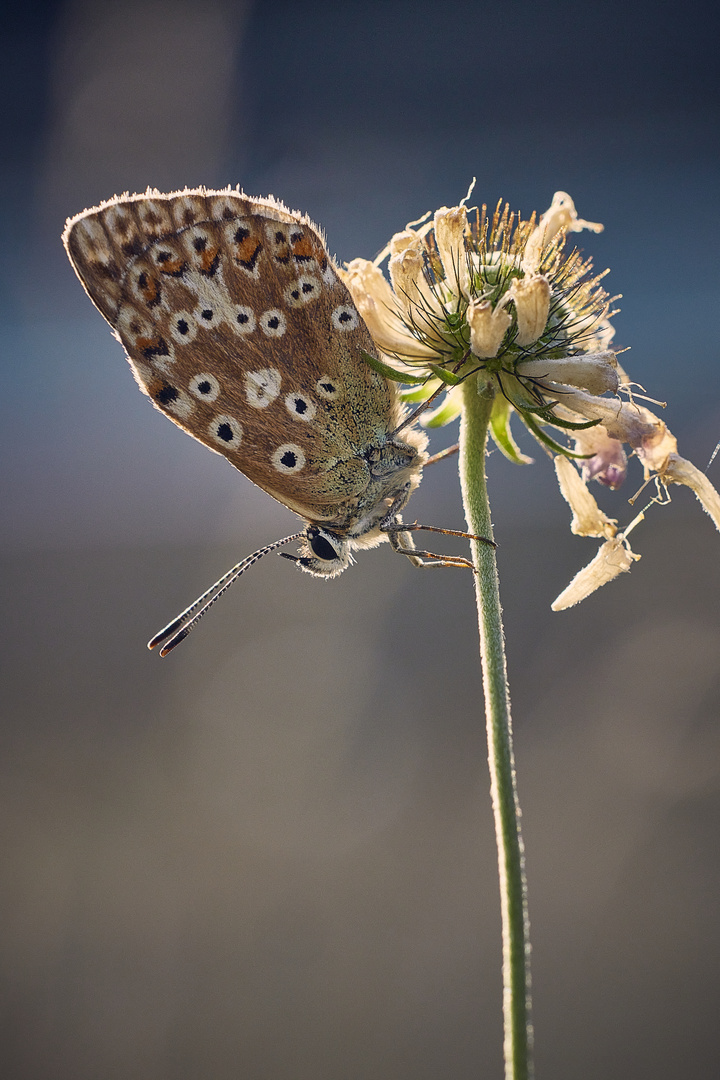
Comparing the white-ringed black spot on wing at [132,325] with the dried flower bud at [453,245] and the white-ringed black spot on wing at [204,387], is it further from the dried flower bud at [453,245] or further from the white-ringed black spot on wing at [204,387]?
the dried flower bud at [453,245]

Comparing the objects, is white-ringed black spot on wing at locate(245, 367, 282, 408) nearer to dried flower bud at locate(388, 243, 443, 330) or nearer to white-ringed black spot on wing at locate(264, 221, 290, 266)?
white-ringed black spot on wing at locate(264, 221, 290, 266)

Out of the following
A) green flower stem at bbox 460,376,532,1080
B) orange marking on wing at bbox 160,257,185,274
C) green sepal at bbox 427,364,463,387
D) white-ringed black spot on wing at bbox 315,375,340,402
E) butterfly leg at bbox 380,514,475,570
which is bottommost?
green flower stem at bbox 460,376,532,1080

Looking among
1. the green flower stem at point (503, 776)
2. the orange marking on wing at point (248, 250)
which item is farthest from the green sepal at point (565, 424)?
the orange marking on wing at point (248, 250)

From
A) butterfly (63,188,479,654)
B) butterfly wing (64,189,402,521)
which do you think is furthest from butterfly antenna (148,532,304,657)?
butterfly wing (64,189,402,521)

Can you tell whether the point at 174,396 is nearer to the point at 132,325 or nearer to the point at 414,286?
the point at 132,325

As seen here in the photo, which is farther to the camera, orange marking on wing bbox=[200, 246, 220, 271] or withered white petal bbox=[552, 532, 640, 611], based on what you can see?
withered white petal bbox=[552, 532, 640, 611]

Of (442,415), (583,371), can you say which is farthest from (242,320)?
(583,371)

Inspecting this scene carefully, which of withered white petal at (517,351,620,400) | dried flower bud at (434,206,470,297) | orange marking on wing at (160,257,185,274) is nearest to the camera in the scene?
orange marking on wing at (160,257,185,274)
